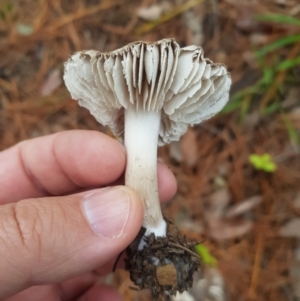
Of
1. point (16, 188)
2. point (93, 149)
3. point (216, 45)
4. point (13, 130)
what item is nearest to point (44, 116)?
point (13, 130)

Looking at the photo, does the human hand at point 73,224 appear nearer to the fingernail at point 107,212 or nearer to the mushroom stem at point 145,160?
the fingernail at point 107,212

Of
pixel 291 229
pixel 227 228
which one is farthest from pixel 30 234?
pixel 291 229

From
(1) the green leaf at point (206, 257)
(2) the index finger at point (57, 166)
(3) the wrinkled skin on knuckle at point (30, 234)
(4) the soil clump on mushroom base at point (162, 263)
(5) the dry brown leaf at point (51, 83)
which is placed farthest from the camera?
(5) the dry brown leaf at point (51, 83)

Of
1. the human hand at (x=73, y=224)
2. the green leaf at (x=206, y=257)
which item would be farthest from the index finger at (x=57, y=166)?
the green leaf at (x=206, y=257)

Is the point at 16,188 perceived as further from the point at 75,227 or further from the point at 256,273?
the point at 256,273

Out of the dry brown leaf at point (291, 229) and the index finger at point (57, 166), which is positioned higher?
the index finger at point (57, 166)

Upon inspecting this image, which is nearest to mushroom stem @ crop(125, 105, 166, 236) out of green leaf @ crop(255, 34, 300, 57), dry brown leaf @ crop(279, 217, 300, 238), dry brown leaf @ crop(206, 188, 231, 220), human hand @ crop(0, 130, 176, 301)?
human hand @ crop(0, 130, 176, 301)
